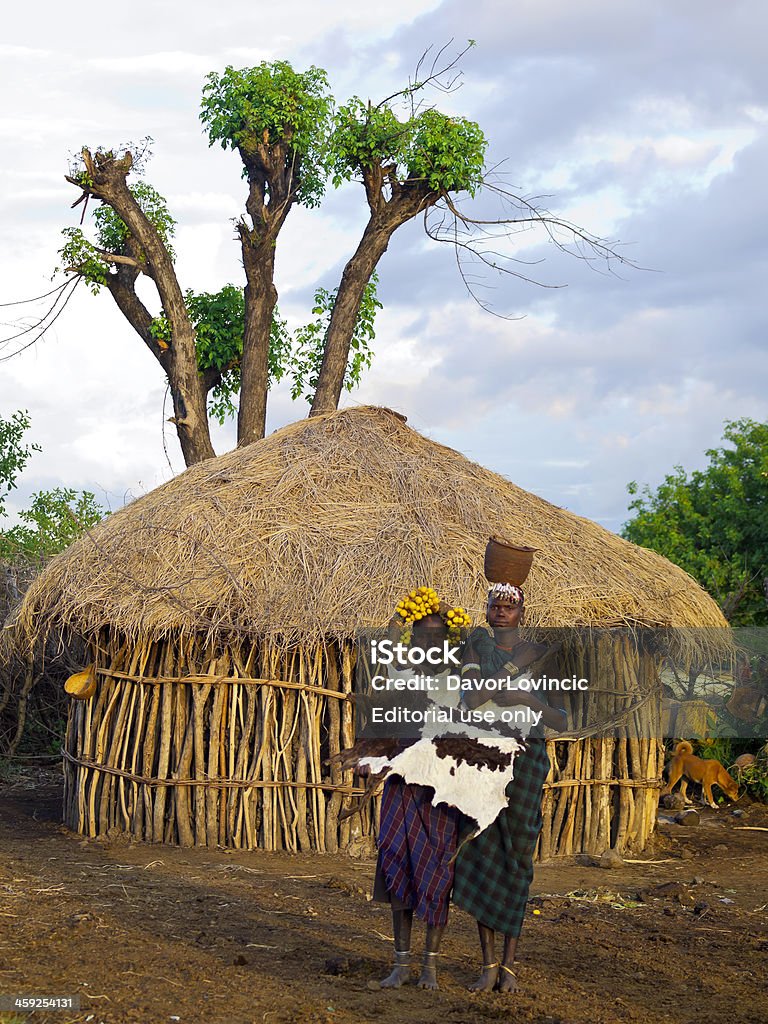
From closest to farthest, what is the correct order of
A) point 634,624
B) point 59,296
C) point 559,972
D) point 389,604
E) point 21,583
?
point 559,972 → point 389,604 → point 634,624 → point 21,583 → point 59,296

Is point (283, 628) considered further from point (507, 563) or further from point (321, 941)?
point (507, 563)

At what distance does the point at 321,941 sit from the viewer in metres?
5.54

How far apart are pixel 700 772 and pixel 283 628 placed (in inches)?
176

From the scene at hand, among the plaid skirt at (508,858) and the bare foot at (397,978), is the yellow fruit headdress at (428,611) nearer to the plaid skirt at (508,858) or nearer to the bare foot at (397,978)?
the plaid skirt at (508,858)

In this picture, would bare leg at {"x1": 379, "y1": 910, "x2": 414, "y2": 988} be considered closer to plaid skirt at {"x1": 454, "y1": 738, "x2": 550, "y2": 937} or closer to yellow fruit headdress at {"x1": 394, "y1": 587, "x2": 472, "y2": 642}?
plaid skirt at {"x1": 454, "y1": 738, "x2": 550, "y2": 937}

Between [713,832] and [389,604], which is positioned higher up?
[389,604]

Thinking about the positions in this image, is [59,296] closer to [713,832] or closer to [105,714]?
[105,714]

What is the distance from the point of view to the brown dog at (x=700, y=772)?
33.7 feet

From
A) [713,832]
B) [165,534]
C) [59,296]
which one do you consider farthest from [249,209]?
[713,832]

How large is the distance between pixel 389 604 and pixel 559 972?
3.17 m

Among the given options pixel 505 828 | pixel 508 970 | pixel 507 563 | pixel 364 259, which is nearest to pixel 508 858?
pixel 505 828

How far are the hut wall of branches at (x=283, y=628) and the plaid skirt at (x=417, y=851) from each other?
10.7 feet

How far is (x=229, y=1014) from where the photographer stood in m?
4.35

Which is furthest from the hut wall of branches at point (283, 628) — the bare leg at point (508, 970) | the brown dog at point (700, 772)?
the bare leg at point (508, 970)
